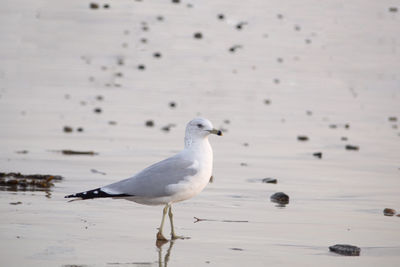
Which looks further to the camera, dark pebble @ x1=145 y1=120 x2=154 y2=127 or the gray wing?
dark pebble @ x1=145 y1=120 x2=154 y2=127

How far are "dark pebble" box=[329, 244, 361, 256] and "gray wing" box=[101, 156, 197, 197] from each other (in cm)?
153

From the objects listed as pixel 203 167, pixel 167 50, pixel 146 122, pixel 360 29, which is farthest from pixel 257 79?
pixel 203 167

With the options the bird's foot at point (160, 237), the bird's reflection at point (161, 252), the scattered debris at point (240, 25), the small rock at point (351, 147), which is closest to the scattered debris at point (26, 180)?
the bird's foot at point (160, 237)

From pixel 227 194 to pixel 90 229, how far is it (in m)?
2.53

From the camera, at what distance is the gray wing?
7.88m

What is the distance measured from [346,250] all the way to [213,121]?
758cm

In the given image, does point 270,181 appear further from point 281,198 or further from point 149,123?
point 149,123

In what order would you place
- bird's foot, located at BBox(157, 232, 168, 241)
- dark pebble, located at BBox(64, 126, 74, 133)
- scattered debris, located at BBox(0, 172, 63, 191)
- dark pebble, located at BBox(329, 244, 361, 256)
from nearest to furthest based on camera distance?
dark pebble, located at BBox(329, 244, 361, 256) → bird's foot, located at BBox(157, 232, 168, 241) → scattered debris, located at BBox(0, 172, 63, 191) → dark pebble, located at BBox(64, 126, 74, 133)

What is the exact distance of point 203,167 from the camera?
8.10 meters

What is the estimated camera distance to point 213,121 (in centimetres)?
1472

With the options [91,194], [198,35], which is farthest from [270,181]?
[198,35]

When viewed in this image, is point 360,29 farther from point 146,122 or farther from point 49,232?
point 49,232

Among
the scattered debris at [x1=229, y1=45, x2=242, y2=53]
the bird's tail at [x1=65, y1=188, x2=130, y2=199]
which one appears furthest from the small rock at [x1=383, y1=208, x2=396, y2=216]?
the scattered debris at [x1=229, y1=45, x2=242, y2=53]

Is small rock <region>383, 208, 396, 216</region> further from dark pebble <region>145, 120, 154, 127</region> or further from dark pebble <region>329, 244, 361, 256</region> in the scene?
dark pebble <region>145, 120, 154, 127</region>
